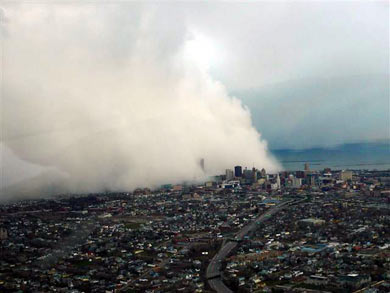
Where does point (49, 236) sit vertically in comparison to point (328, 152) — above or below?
below

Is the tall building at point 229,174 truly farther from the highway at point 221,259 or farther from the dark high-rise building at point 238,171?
the highway at point 221,259

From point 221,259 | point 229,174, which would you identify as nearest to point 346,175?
point 229,174

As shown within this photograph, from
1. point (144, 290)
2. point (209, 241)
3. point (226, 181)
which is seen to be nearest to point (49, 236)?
point (144, 290)

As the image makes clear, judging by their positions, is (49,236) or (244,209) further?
(244,209)

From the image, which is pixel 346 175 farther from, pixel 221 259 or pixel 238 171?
pixel 221 259

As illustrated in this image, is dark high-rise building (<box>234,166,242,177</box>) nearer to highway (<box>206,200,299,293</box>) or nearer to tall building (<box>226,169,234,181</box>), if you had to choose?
tall building (<box>226,169,234,181</box>)

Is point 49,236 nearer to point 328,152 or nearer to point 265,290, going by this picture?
point 265,290

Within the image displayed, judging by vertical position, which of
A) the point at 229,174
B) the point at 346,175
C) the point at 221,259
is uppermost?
the point at 229,174

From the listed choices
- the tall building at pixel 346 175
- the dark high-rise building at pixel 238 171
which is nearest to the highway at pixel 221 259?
the dark high-rise building at pixel 238 171
